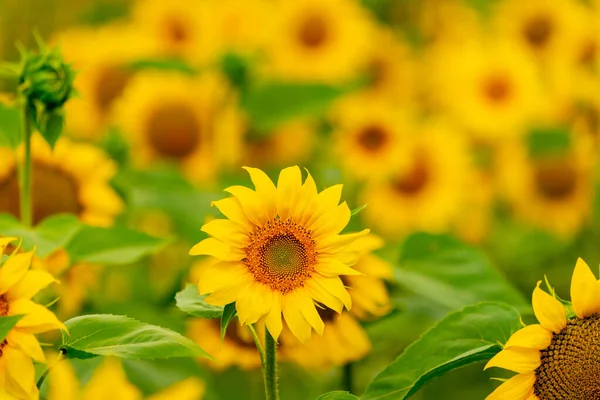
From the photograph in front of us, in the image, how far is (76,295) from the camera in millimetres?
1079

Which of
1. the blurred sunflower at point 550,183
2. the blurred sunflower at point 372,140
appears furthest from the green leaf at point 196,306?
the blurred sunflower at point 550,183

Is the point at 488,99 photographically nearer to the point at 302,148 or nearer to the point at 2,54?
the point at 302,148

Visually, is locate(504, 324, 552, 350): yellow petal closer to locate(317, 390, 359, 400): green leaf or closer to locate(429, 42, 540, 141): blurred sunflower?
locate(317, 390, 359, 400): green leaf

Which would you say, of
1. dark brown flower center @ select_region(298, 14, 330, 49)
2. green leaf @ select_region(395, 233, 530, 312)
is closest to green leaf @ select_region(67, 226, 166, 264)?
green leaf @ select_region(395, 233, 530, 312)

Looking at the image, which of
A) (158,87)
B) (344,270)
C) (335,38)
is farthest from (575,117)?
(344,270)

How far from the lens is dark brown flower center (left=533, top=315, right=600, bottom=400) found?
60 centimetres

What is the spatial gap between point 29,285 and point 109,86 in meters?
1.24

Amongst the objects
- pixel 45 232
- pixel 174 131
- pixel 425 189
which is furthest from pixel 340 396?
pixel 425 189

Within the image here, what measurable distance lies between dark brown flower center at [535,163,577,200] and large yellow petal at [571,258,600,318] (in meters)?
1.15

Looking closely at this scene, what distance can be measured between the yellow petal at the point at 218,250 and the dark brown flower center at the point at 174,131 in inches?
38.8

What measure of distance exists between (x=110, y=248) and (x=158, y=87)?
2.73ft

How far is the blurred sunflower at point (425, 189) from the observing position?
1.70m

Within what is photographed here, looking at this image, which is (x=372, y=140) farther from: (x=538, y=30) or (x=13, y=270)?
(x=13, y=270)

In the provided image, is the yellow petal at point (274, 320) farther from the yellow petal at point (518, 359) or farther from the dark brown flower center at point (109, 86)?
the dark brown flower center at point (109, 86)
